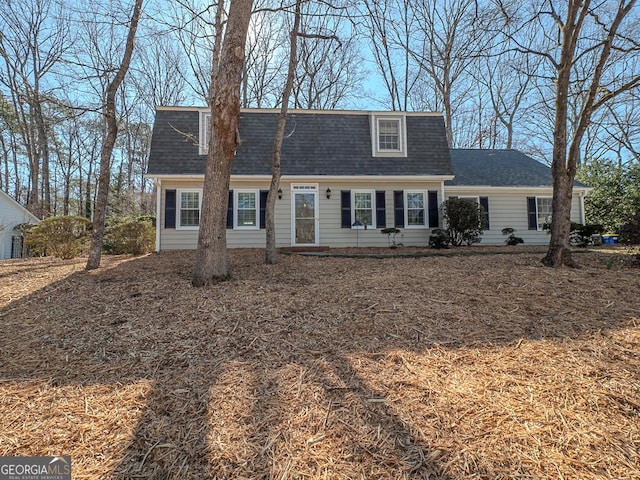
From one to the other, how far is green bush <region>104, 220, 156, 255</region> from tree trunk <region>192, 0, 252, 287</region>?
20.1 feet

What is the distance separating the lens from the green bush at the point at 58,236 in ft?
27.8

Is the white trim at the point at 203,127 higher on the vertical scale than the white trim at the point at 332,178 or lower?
higher

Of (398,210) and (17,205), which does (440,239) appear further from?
(17,205)

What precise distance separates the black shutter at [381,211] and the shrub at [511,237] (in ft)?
15.1

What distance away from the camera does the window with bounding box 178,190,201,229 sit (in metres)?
10.2

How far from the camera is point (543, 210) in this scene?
12.2m

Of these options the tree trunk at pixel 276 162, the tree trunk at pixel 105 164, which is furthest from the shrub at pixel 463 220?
the tree trunk at pixel 105 164

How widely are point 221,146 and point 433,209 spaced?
26.6 feet

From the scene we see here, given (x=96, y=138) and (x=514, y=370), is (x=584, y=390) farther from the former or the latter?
(x=96, y=138)

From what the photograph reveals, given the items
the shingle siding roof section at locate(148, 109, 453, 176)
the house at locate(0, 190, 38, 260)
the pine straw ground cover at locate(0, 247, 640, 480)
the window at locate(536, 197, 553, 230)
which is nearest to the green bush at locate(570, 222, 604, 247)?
the window at locate(536, 197, 553, 230)

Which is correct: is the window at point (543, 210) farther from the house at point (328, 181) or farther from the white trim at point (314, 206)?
the white trim at point (314, 206)

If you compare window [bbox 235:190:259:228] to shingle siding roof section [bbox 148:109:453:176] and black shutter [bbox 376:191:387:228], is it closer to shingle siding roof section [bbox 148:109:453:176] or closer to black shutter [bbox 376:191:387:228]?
shingle siding roof section [bbox 148:109:453:176]

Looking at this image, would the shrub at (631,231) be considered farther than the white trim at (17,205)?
No

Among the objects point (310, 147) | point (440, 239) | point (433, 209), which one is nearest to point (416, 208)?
point (433, 209)
